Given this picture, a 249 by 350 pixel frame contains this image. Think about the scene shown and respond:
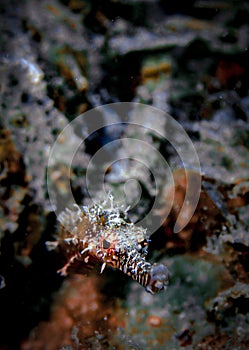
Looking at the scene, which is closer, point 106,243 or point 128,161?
point 106,243

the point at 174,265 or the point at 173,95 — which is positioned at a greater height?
the point at 173,95

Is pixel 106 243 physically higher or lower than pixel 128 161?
lower

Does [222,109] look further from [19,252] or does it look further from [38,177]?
[19,252]

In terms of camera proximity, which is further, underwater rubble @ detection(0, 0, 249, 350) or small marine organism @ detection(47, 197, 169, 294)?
underwater rubble @ detection(0, 0, 249, 350)

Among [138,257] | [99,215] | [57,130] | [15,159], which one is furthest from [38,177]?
[138,257]
